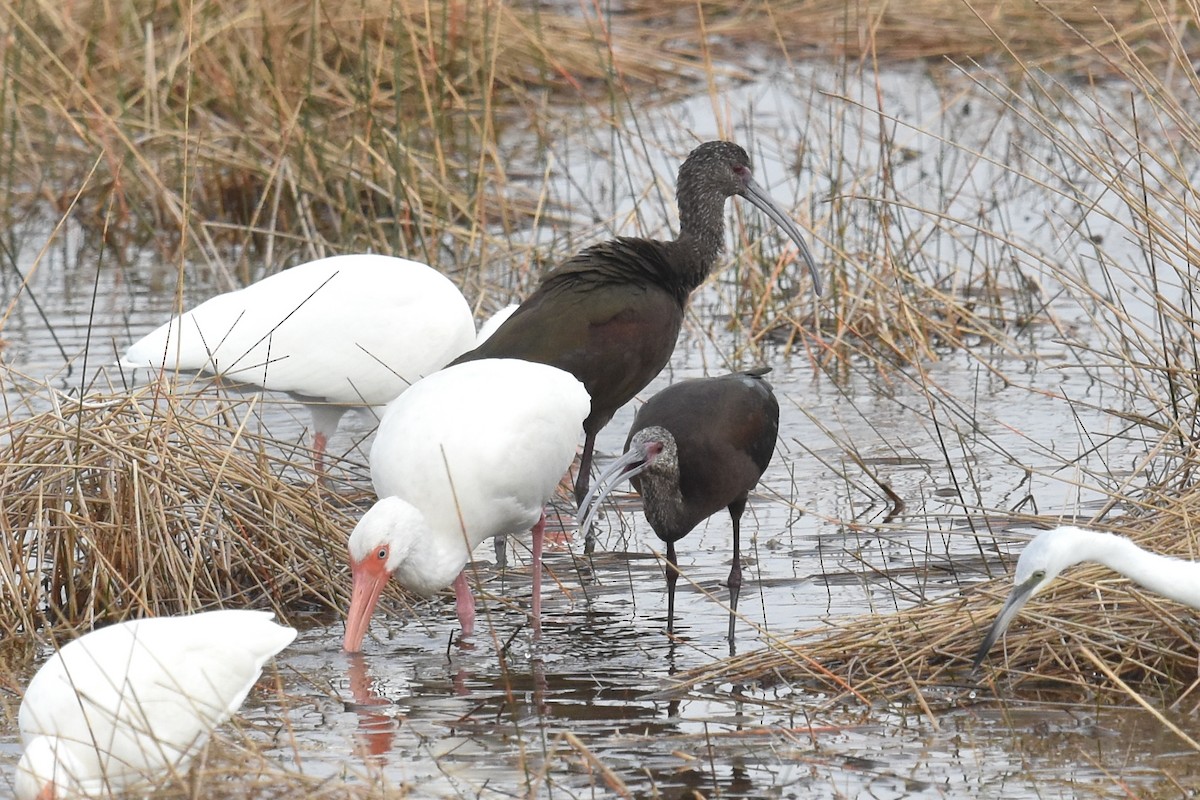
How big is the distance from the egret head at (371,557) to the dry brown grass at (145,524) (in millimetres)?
299

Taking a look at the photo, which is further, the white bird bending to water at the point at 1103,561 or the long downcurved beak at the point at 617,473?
the long downcurved beak at the point at 617,473

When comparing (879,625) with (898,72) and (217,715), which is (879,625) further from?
(898,72)

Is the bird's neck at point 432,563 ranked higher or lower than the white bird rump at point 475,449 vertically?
lower

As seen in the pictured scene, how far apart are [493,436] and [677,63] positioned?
889 centimetres

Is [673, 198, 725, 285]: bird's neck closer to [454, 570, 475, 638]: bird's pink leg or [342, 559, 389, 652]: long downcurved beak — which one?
[454, 570, 475, 638]: bird's pink leg

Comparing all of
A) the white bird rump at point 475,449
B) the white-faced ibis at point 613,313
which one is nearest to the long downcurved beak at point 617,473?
the white bird rump at point 475,449

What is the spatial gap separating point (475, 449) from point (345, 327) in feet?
6.19

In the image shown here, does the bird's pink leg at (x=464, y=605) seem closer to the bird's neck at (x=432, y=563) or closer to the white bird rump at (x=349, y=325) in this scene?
the bird's neck at (x=432, y=563)

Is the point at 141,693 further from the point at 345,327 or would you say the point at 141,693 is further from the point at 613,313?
the point at 345,327

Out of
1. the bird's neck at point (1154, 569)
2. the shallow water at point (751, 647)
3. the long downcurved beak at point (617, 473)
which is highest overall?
the bird's neck at point (1154, 569)

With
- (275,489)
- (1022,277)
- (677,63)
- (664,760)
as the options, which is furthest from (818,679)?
(677,63)

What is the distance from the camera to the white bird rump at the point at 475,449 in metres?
5.32

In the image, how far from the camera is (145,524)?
211 inches

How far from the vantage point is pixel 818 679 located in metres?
4.66
